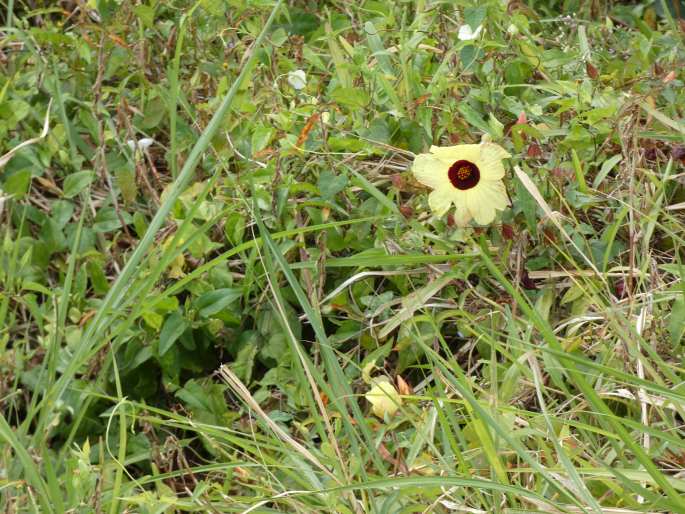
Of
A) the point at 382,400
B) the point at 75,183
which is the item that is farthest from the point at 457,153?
the point at 75,183

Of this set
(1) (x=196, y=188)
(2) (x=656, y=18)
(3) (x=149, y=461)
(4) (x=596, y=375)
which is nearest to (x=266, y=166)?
(1) (x=196, y=188)

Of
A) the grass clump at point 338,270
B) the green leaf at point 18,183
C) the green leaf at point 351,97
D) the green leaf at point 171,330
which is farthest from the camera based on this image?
the green leaf at point 18,183

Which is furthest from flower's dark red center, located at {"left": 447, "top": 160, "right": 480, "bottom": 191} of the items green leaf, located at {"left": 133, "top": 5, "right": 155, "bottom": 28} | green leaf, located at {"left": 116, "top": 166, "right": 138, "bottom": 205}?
green leaf, located at {"left": 133, "top": 5, "right": 155, "bottom": 28}

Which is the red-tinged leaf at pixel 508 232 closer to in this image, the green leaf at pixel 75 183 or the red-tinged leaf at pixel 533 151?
the red-tinged leaf at pixel 533 151

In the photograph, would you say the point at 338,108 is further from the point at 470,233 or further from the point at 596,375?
the point at 596,375

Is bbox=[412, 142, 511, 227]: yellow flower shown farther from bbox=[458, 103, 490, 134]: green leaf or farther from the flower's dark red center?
bbox=[458, 103, 490, 134]: green leaf

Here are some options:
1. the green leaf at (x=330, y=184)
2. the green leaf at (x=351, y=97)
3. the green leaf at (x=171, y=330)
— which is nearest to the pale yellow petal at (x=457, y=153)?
the green leaf at (x=330, y=184)
